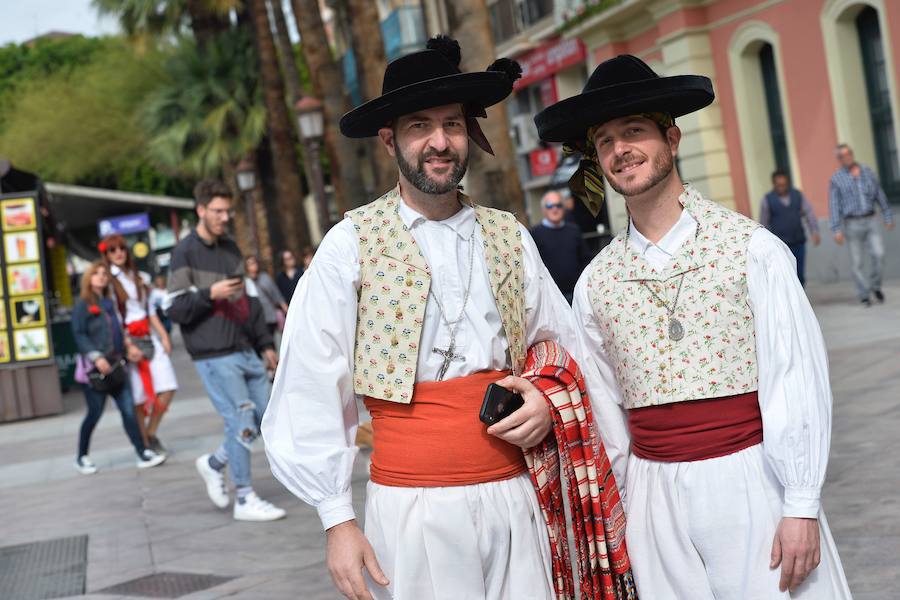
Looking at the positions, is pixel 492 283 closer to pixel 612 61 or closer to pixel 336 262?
pixel 336 262

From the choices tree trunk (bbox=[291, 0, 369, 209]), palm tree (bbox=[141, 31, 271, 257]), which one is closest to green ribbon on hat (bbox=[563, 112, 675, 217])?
tree trunk (bbox=[291, 0, 369, 209])

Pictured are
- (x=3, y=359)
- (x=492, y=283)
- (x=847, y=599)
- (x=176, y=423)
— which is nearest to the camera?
(x=847, y=599)

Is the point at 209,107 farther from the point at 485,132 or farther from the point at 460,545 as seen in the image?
the point at 460,545

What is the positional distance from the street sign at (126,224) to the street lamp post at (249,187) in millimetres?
5573

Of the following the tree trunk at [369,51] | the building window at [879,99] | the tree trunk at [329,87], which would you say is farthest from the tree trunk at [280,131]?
the building window at [879,99]

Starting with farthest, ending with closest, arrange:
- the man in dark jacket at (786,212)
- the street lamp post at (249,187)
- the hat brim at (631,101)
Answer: the street lamp post at (249,187) → the man in dark jacket at (786,212) → the hat brim at (631,101)

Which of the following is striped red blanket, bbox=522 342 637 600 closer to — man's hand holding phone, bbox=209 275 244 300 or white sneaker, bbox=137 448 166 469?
man's hand holding phone, bbox=209 275 244 300

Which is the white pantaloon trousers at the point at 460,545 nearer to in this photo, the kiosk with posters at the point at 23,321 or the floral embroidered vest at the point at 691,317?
the floral embroidered vest at the point at 691,317

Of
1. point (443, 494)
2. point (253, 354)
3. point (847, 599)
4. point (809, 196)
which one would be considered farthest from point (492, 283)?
point (809, 196)

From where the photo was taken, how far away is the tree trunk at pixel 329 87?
2027 cm

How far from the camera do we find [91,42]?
6731 centimetres

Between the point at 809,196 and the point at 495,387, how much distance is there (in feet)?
55.6

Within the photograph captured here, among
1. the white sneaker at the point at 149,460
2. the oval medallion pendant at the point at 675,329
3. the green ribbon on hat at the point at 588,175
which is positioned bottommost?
the white sneaker at the point at 149,460

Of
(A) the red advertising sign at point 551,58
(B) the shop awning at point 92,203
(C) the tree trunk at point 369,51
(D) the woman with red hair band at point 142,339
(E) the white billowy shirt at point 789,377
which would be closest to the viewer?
(E) the white billowy shirt at point 789,377
